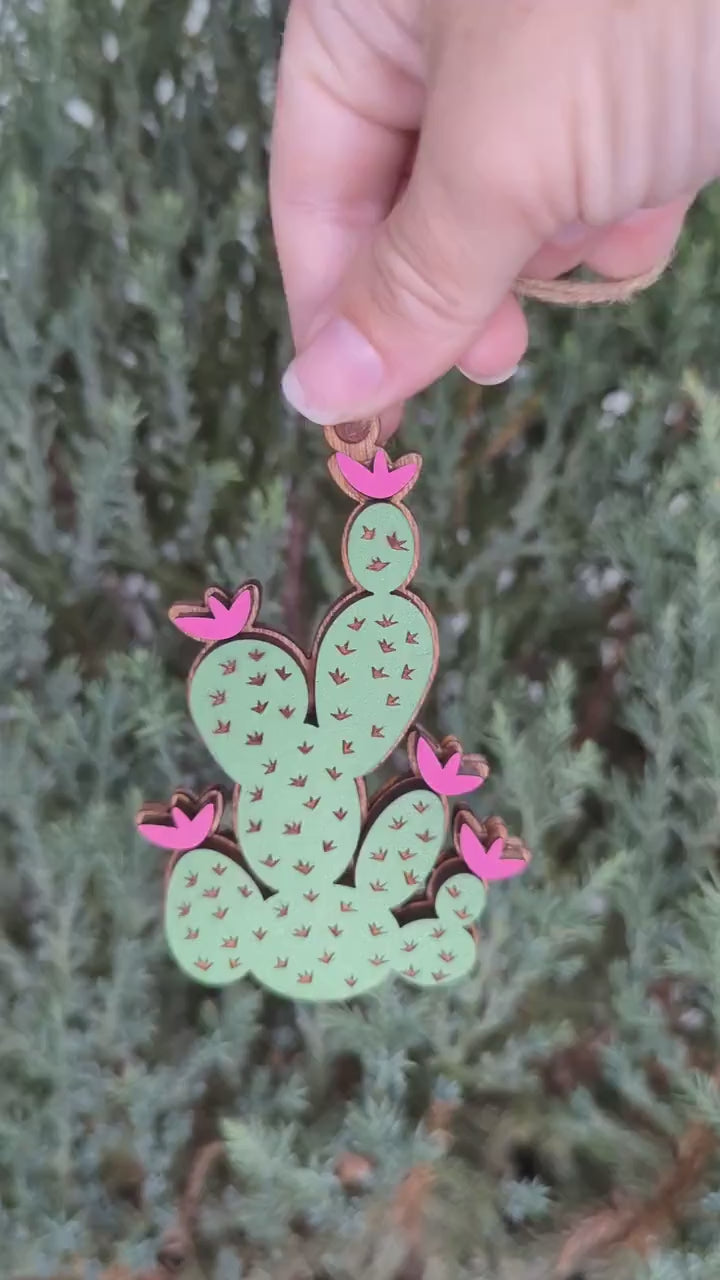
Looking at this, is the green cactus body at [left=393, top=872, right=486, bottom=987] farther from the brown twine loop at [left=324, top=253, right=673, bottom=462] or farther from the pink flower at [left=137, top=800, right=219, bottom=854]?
the brown twine loop at [left=324, top=253, right=673, bottom=462]

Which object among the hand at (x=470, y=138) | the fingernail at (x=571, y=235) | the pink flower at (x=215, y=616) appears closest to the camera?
the hand at (x=470, y=138)

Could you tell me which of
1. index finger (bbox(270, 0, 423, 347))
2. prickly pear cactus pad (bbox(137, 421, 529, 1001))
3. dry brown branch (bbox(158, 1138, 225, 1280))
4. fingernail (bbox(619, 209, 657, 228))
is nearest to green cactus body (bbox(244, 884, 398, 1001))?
prickly pear cactus pad (bbox(137, 421, 529, 1001))

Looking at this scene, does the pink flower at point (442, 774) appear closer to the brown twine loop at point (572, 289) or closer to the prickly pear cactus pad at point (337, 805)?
the prickly pear cactus pad at point (337, 805)

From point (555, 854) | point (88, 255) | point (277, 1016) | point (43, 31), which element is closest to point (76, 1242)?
point (277, 1016)

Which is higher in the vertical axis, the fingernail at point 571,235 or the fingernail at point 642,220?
the fingernail at point 642,220

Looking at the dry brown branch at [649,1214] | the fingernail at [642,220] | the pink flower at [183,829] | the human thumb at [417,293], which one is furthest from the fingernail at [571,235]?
the dry brown branch at [649,1214]

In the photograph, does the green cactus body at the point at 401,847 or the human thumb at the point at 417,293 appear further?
the green cactus body at the point at 401,847
